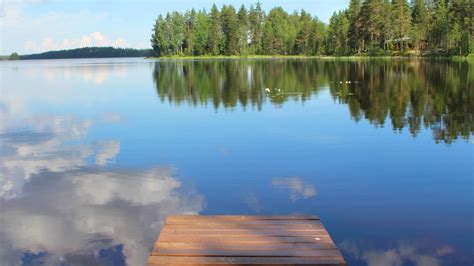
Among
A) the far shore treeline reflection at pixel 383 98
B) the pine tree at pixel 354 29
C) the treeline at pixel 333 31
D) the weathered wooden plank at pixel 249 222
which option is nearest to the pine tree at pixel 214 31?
the treeline at pixel 333 31

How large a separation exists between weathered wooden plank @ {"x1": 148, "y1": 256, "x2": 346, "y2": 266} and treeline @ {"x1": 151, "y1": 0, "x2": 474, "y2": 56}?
355 ft

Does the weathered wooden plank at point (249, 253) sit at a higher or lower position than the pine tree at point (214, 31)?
lower

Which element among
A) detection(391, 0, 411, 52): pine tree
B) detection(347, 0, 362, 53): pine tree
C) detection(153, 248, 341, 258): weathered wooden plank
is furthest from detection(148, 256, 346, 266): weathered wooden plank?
detection(347, 0, 362, 53): pine tree

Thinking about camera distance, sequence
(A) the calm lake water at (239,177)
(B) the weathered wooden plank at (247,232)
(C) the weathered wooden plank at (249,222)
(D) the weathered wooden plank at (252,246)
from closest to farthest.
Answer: (D) the weathered wooden plank at (252,246), (B) the weathered wooden plank at (247,232), (C) the weathered wooden plank at (249,222), (A) the calm lake water at (239,177)

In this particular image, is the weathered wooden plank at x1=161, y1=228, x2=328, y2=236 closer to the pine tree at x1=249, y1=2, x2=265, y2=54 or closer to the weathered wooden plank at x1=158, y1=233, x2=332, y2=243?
the weathered wooden plank at x1=158, y1=233, x2=332, y2=243

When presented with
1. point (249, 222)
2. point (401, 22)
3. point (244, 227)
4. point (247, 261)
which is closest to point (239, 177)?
point (249, 222)

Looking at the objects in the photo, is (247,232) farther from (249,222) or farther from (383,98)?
(383,98)

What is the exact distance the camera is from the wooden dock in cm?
802

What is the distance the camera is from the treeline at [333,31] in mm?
115250

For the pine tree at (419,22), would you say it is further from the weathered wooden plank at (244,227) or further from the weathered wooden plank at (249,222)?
the weathered wooden plank at (244,227)

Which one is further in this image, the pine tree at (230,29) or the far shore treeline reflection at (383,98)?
the pine tree at (230,29)

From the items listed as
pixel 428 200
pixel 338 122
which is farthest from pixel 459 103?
pixel 428 200

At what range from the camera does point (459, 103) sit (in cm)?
3291

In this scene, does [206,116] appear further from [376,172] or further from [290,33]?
[290,33]
